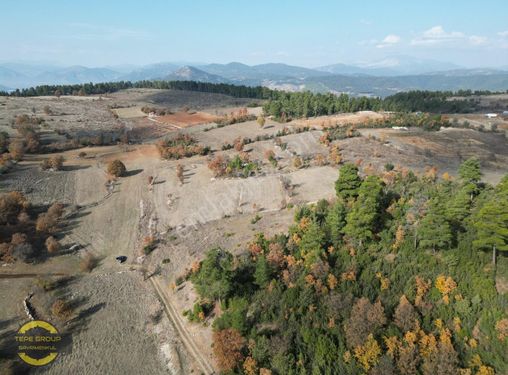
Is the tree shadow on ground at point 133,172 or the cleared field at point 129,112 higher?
the cleared field at point 129,112

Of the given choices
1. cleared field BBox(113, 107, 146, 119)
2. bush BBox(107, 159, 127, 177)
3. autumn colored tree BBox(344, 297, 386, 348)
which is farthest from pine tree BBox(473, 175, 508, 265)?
cleared field BBox(113, 107, 146, 119)

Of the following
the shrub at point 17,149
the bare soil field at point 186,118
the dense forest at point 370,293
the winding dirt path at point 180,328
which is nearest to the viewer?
the dense forest at point 370,293

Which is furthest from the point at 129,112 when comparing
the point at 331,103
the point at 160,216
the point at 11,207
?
the point at 160,216

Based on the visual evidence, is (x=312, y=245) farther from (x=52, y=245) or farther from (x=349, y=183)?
(x=52, y=245)

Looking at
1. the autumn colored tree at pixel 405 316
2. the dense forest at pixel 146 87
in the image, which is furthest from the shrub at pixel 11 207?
the dense forest at pixel 146 87

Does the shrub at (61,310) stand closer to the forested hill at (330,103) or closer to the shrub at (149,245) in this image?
the shrub at (149,245)

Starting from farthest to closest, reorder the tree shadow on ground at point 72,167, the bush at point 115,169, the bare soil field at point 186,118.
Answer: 1. the bare soil field at point 186,118
2. the tree shadow on ground at point 72,167
3. the bush at point 115,169

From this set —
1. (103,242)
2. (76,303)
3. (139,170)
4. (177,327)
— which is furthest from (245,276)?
(139,170)
